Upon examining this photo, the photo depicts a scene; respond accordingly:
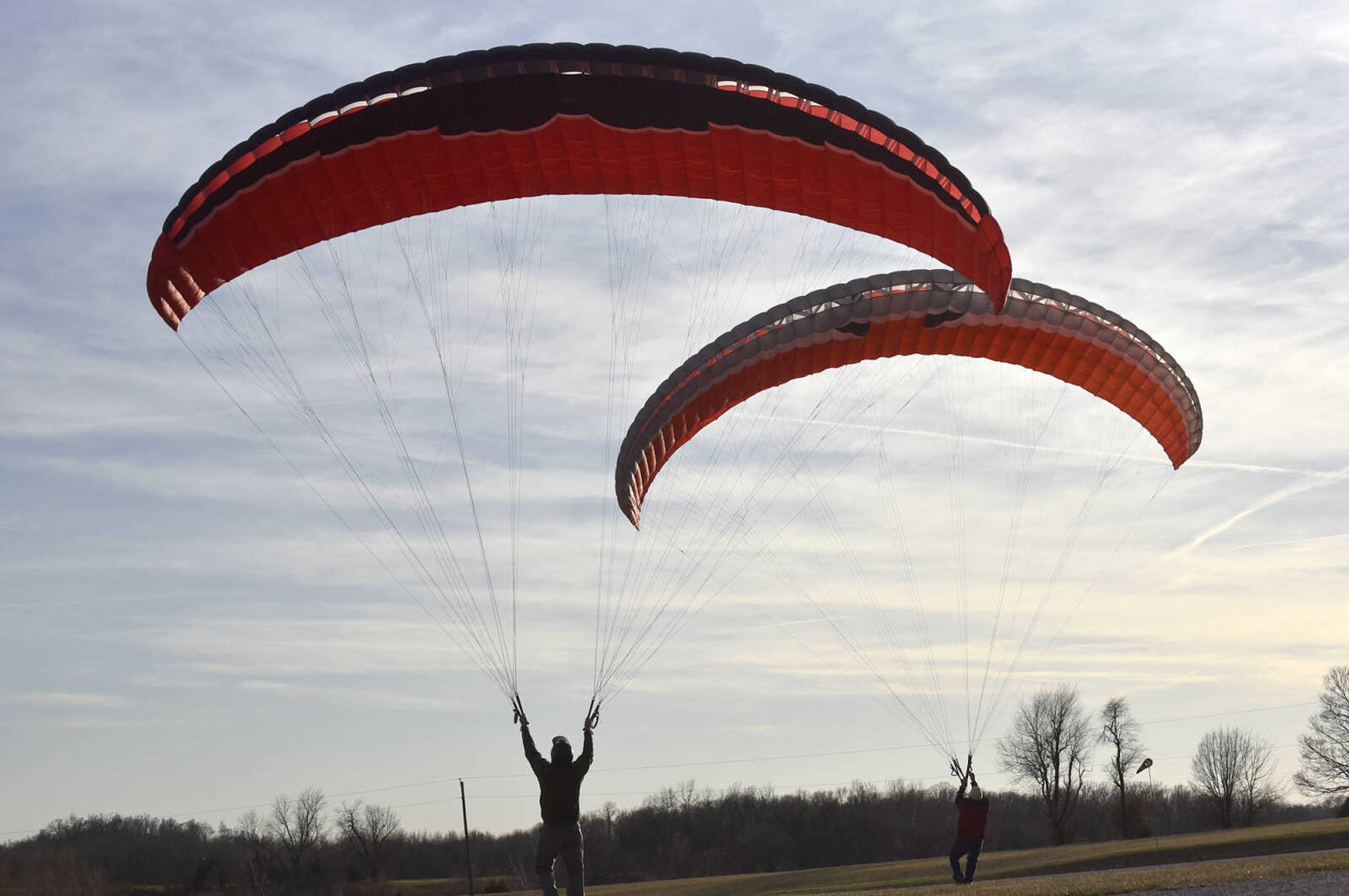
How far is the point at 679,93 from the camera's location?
12.3 meters

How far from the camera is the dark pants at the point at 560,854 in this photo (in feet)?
36.3

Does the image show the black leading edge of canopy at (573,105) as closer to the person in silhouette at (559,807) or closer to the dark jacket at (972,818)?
the person in silhouette at (559,807)

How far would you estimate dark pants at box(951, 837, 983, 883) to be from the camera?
16.2 metres

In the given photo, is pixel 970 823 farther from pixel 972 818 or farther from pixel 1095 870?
pixel 1095 870

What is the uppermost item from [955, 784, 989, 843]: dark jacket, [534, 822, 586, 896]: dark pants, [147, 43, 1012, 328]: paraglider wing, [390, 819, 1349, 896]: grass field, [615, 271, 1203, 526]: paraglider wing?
[147, 43, 1012, 328]: paraglider wing

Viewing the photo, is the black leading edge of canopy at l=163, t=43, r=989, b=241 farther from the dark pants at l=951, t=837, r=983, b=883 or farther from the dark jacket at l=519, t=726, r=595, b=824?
the dark pants at l=951, t=837, r=983, b=883

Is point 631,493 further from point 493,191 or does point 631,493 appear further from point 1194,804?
point 1194,804

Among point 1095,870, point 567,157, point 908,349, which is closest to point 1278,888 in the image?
point 908,349

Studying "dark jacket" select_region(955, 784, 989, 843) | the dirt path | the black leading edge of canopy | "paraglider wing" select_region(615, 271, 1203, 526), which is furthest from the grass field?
the black leading edge of canopy

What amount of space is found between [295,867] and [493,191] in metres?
65.0

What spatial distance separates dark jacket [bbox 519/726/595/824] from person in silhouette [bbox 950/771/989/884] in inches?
265

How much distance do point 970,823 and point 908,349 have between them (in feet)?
20.3

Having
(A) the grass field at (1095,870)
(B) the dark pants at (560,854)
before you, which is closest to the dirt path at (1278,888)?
(A) the grass field at (1095,870)

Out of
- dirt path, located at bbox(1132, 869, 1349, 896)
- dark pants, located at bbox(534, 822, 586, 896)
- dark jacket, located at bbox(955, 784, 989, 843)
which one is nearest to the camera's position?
dirt path, located at bbox(1132, 869, 1349, 896)
